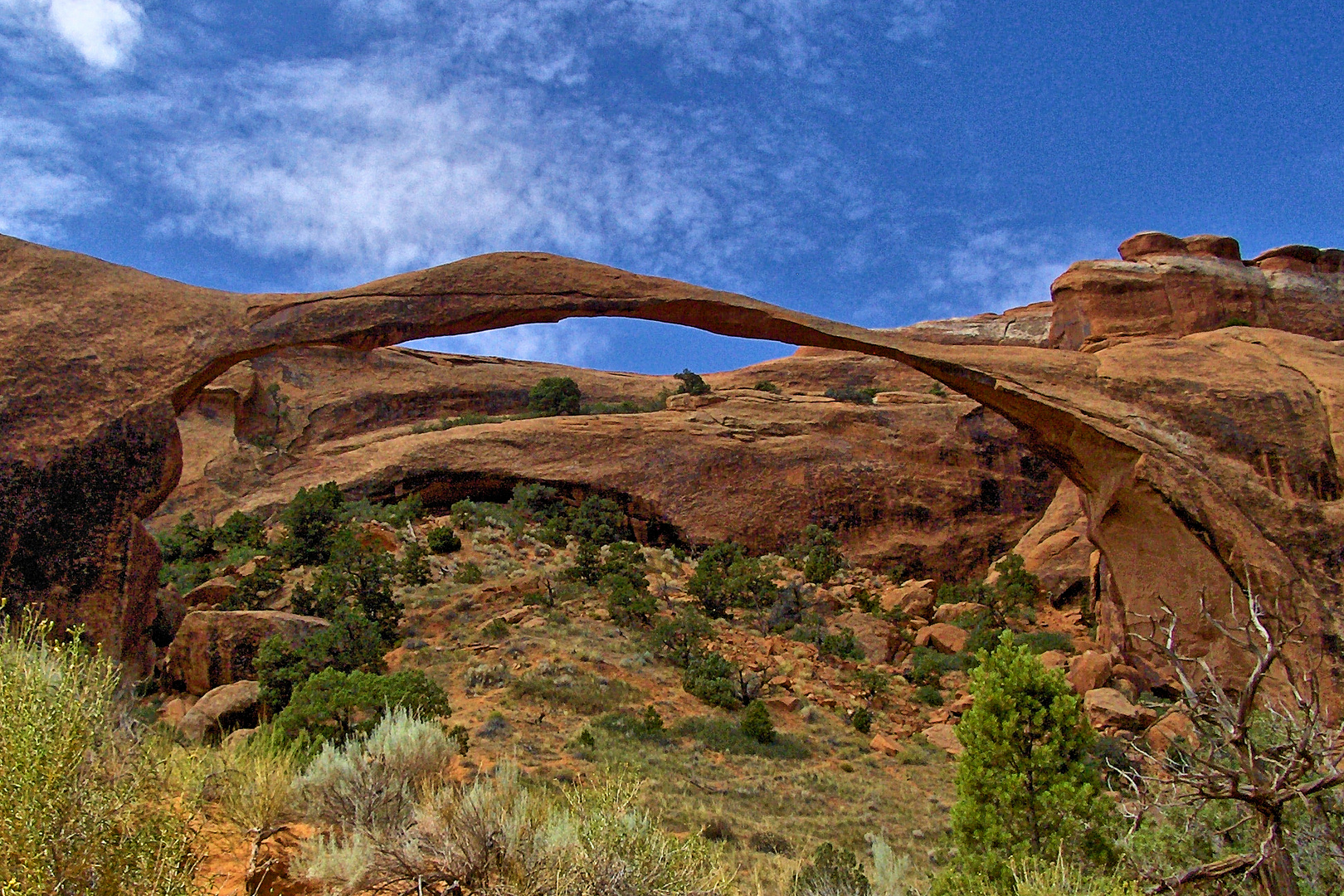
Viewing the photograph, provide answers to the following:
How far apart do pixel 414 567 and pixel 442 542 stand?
2.21m

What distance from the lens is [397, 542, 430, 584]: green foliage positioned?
17.7 m

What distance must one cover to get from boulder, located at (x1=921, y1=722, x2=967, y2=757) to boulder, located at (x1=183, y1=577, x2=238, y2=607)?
12677mm

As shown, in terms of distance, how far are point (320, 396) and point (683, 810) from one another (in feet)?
97.0

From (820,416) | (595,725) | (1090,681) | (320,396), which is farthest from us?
(320,396)

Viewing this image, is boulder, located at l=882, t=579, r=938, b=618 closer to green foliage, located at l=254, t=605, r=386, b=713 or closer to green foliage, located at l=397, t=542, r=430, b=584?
green foliage, located at l=397, t=542, r=430, b=584

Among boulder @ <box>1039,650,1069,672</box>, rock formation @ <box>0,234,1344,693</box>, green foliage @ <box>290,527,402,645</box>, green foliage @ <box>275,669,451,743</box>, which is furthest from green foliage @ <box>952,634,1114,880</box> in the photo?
green foliage @ <box>290,527,402,645</box>

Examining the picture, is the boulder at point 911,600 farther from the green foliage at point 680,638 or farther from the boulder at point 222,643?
the boulder at point 222,643

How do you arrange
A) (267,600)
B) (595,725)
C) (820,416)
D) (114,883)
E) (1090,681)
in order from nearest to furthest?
(114,883) < (595,725) < (1090,681) < (267,600) < (820,416)

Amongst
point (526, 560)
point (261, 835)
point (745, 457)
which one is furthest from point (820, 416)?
point (261, 835)

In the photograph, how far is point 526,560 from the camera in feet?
66.7

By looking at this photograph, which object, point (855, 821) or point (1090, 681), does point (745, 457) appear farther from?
point (855, 821)

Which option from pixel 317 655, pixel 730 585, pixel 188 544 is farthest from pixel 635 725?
pixel 188 544

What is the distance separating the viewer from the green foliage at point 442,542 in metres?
20.1

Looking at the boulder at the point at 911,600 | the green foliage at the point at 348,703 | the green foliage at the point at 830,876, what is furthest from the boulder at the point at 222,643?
the boulder at the point at 911,600
